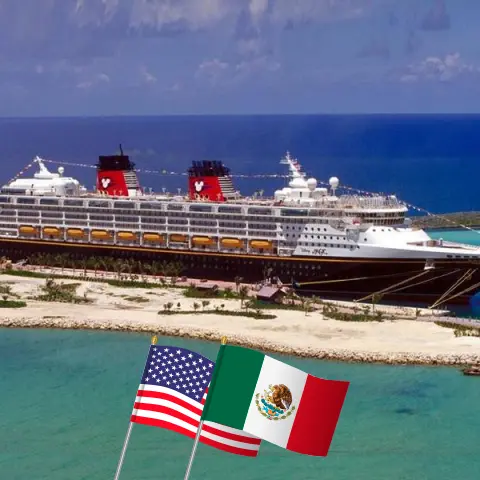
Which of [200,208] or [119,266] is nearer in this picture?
[200,208]

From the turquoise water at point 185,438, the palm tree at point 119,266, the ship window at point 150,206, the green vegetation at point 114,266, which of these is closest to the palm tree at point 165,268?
the green vegetation at point 114,266

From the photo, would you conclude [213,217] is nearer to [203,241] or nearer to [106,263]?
[203,241]

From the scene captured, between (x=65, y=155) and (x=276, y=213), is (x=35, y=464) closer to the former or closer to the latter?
(x=276, y=213)

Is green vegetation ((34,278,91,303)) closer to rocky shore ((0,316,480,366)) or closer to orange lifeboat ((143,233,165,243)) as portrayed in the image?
rocky shore ((0,316,480,366))

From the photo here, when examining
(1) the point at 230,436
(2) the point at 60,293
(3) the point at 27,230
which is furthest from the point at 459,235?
(1) the point at 230,436

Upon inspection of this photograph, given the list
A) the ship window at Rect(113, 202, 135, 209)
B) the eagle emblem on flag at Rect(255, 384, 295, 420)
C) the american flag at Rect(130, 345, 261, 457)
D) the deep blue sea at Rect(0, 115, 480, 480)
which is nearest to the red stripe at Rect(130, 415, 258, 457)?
the american flag at Rect(130, 345, 261, 457)

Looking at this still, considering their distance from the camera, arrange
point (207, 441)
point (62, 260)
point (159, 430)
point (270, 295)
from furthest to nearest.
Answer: point (62, 260) → point (270, 295) → point (159, 430) → point (207, 441)
